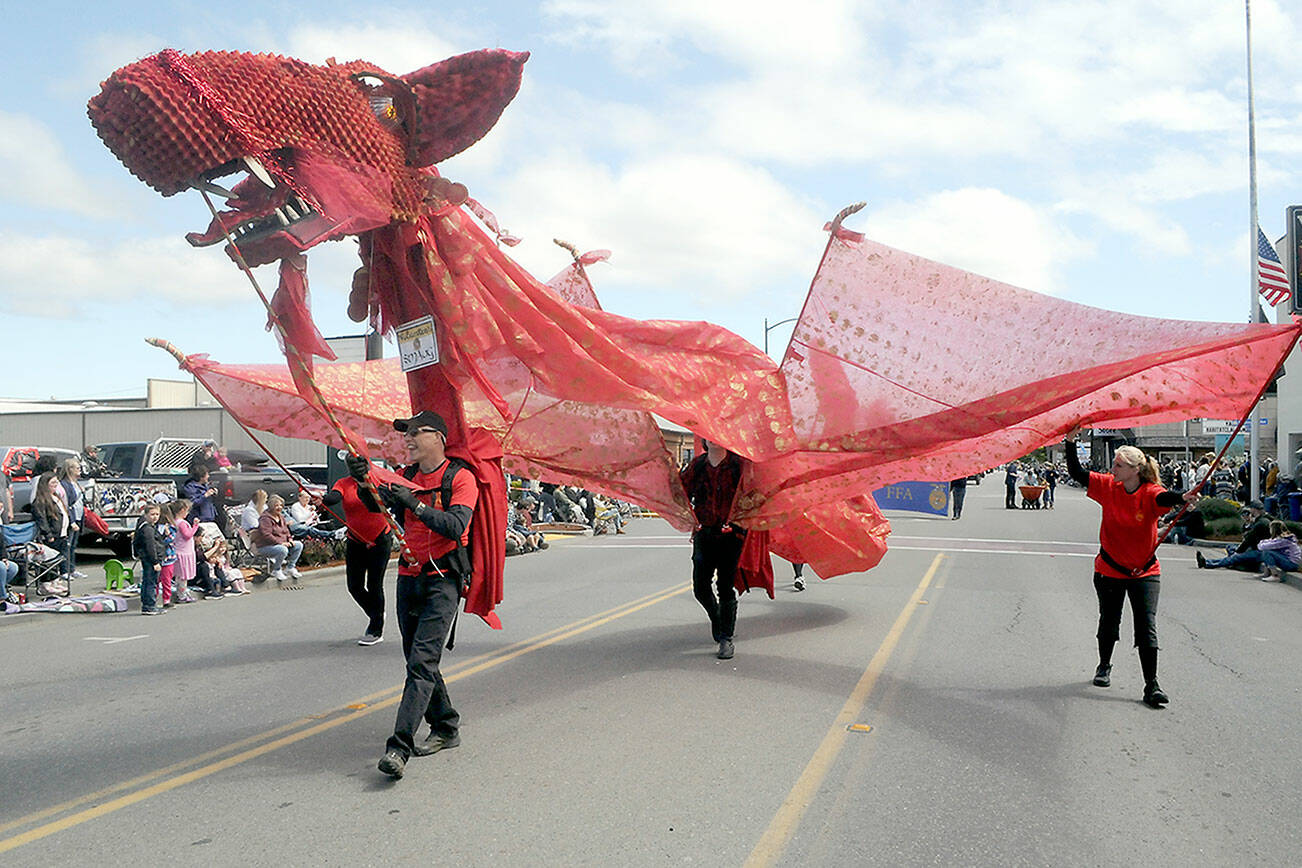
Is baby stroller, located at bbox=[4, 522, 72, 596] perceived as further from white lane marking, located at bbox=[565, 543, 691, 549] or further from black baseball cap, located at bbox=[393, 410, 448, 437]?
Answer: white lane marking, located at bbox=[565, 543, 691, 549]

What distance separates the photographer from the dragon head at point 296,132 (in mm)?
4141

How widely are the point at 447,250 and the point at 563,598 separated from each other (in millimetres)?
6585

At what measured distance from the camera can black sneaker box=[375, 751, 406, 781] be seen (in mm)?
4484

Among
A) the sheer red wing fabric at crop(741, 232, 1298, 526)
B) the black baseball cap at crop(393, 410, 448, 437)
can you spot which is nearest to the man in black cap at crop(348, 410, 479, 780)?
the black baseball cap at crop(393, 410, 448, 437)

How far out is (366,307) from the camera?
548 cm

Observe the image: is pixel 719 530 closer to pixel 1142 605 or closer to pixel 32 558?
pixel 1142 605

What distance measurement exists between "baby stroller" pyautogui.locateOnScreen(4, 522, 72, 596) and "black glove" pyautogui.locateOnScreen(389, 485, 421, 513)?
878 cm

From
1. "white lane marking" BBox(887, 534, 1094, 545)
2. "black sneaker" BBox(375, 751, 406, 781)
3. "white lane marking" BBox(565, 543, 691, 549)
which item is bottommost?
"white lane marking" BBox(565, 543, 691, 549)

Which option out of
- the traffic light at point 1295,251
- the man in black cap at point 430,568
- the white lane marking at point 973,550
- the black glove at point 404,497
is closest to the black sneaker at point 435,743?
the man in black cap at point 430,568

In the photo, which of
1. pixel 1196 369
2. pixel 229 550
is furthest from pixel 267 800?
pixel 229 550

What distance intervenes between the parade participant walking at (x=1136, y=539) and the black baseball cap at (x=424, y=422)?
3.85 m

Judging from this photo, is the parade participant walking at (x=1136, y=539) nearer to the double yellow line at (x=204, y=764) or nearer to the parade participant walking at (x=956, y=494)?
the double yellow line at (x=204, y=764)

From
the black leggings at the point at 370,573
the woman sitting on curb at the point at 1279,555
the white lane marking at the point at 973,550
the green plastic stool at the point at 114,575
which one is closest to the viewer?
the black leggings at the point at 370,573

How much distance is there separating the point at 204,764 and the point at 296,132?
3.22 metres
